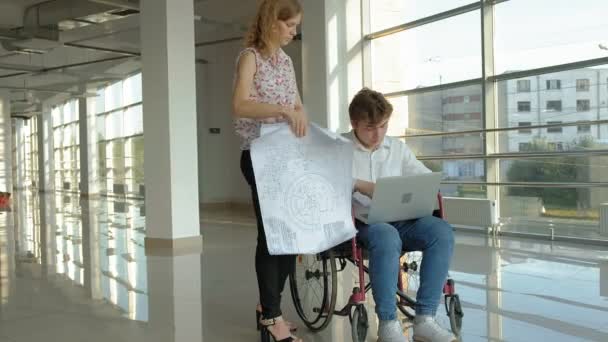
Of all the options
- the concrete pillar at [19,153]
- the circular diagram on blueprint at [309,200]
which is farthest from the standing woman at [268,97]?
the concrete pillar at [19,153]

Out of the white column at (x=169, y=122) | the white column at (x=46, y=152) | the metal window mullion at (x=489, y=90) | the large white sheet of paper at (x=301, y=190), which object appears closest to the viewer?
the large white sheet of paper at (x=301, y=190)

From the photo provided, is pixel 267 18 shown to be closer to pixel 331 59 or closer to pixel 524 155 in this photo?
pixel 524 155

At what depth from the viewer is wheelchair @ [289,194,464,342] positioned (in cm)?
225

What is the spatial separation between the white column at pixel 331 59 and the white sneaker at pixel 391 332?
18.9 feet

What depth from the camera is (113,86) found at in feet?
57.4

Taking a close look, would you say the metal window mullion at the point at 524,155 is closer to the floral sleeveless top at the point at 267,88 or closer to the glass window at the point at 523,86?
the glass window at the point at 523,86

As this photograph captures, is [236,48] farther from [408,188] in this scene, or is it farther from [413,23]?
[408,188]

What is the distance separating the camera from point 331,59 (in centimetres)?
790

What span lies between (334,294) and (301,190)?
51 cm

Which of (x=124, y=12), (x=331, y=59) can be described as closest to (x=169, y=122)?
(x=331, y=59)

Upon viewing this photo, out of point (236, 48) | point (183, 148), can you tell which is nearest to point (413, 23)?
point (183, 148)

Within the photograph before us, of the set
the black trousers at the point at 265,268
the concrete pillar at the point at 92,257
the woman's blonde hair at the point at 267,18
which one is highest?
the woman's blonde hair at the point at 267,18

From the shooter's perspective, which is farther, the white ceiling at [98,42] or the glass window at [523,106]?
the white ceiling at [98,42]

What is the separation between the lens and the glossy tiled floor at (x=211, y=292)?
8.96 feet
